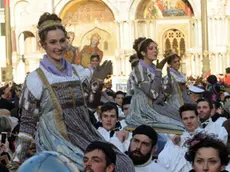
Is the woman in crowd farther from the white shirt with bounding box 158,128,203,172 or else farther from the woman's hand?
the white shirt with bounding box 158,128,203,172

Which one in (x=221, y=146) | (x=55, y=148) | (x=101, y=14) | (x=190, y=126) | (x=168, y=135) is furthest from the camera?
(x=101, y=14)

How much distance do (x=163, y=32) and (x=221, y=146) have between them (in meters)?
37.9

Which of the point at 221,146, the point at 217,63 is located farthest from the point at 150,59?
the point at 217,63

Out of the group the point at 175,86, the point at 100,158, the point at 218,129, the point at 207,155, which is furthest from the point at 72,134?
the point at 175,86

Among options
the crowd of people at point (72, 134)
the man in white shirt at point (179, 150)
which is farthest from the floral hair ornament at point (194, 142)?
the man in white shirt at point (179, 150)

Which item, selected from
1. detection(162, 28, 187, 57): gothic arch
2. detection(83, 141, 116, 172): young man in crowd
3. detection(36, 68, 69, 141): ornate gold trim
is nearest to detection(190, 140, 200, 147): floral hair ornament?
detection(83, 141, 116, 172): young man in crowd

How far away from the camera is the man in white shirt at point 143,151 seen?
648 centimetres

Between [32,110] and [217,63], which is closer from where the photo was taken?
[32,110]

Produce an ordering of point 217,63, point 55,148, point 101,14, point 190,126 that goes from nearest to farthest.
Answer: point 55,148
point 190,126
point 217,63
point 101,14

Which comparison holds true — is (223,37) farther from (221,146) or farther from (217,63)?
(221,146)

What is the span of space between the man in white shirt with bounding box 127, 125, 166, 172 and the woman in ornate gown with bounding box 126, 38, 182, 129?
3.08m

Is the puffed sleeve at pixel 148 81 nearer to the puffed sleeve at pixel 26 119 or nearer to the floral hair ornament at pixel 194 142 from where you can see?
the puffed sleeve at pixel 26 119

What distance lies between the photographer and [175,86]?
37.8 feet

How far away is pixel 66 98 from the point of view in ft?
19.2
